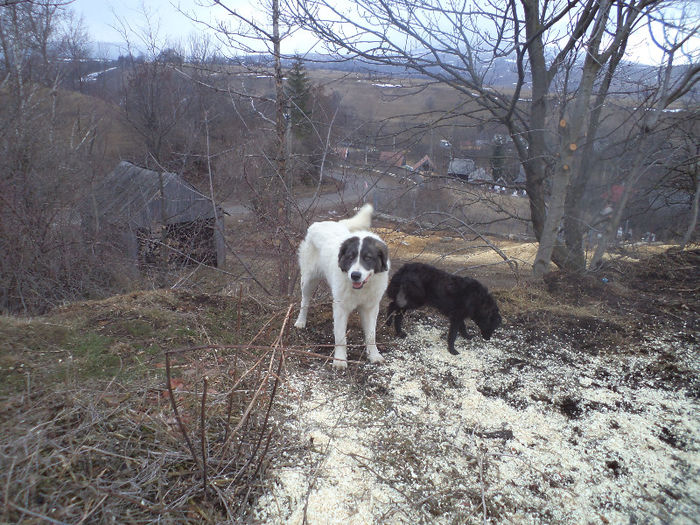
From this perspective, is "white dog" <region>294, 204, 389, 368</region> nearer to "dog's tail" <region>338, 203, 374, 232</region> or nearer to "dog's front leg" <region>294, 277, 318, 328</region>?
"dog's tail" <region>338, 203, 374, 232</region>

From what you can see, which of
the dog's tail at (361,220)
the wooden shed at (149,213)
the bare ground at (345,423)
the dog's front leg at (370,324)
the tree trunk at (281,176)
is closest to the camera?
the bare ground at (345,423)

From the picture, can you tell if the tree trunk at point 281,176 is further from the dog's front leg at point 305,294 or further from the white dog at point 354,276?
the white dog at point 354,276

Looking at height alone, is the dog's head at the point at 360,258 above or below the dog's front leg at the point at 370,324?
above

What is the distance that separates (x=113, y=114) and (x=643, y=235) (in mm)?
17104

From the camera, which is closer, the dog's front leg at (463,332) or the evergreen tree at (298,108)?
the dog's front leg at (463,332)

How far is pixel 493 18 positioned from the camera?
551 centimetres

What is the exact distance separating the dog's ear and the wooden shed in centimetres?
835

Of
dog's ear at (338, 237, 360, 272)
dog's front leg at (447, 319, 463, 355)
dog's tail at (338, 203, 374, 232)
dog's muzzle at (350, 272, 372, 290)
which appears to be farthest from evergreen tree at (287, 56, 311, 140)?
dog's front leg at (447, 319, 463, 355)

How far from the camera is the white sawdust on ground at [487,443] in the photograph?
2186mm

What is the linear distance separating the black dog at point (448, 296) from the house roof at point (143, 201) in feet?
31.4

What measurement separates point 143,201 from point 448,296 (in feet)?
41.5

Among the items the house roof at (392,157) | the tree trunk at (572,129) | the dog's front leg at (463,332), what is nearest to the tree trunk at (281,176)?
the house roof at (392,157)

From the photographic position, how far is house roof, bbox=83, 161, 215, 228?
12.5m

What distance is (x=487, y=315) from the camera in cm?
393
